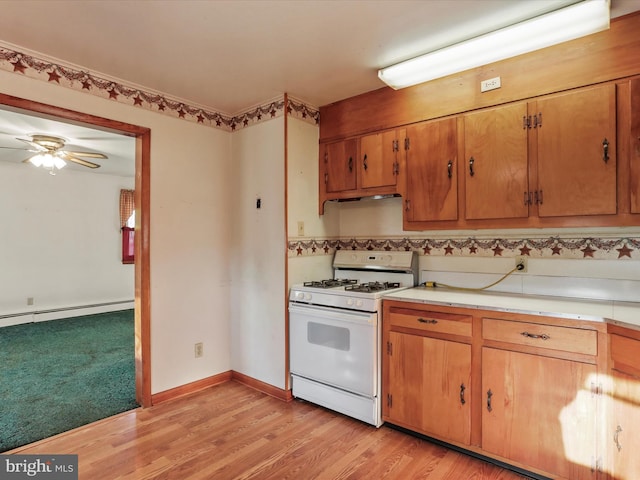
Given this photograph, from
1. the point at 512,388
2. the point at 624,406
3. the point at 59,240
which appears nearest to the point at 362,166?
the point at 512,388

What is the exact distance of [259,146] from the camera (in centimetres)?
296

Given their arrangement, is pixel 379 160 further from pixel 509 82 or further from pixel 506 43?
pixel 506 43

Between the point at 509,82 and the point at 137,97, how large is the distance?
2.53 meters

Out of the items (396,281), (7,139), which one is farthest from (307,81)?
(7,139)

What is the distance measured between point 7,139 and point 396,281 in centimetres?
462

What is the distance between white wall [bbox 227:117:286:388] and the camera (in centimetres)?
280

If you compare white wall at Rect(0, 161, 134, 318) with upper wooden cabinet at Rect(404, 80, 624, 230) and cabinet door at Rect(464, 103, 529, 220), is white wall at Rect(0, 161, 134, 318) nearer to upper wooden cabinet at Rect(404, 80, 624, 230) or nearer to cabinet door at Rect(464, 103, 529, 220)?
upper wooden cabinet at Rect(404, 80, 624, 230)

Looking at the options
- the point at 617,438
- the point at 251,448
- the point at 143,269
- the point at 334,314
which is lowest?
the point at 251,448

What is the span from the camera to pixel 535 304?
1.91m

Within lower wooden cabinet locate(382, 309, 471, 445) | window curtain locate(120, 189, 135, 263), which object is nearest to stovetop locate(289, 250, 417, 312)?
lower wooden cabinet locate(382, 309, 471, 445)

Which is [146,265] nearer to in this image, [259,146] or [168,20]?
[259,146]

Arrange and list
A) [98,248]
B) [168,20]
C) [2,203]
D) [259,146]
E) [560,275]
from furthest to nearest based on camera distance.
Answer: [98,248], [2,203], [259,146], [560,275], [168,20]

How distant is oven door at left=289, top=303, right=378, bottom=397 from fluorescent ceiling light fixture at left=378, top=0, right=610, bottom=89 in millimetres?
1561

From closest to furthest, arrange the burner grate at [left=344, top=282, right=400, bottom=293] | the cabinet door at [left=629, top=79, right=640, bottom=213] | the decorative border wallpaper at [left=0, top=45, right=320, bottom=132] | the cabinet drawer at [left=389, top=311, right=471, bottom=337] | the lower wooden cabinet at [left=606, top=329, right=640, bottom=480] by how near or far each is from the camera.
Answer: the lower wooden cabinet at [left=606, top=329, right=640, bottom=480]
the cabinet door at [left=629, top=79, right=640, bottom=213]
the cabinet drawer at [left=389, top=311, right=471, bottom=337]
the decorative border wallpaper at [left=0, top=45, right=320, bottom=132]
the burner grate at [left=344, top=282, right=400, bottom=293]
